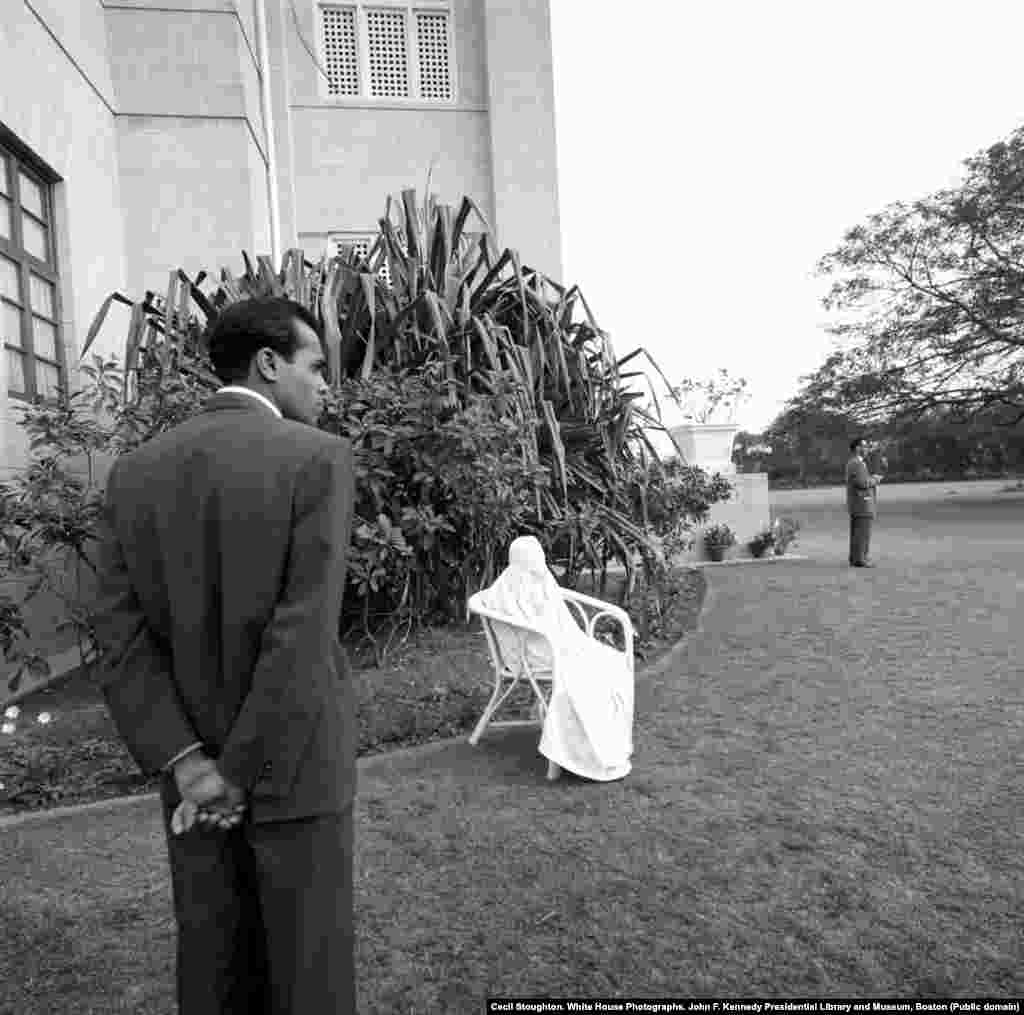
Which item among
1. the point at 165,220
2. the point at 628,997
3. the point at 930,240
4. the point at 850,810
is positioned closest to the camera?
the point at 628,997

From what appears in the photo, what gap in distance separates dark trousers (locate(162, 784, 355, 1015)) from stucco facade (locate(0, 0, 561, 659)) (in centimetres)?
478

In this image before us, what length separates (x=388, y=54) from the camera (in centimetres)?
1108

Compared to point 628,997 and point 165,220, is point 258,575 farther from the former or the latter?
point 165,220

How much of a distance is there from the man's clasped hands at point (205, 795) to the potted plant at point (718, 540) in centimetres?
1064

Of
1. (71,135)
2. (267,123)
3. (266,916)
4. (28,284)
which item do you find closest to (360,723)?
(266,916)

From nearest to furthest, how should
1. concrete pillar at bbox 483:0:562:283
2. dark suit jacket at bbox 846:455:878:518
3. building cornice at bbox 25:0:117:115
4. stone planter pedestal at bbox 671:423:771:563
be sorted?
building cornice at bbox 25:0:117:115 → dark suit jacket at bbox 846:455:878:518 → concrete pillar at bbox 483:0:562:283 → stone planter pedestal at bbox 671:423:771:563

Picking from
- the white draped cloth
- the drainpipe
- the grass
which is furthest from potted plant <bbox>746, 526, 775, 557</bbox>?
the white draped cloth

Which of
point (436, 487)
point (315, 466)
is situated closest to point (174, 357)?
point (436, 487)

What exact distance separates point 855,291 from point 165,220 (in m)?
18.8

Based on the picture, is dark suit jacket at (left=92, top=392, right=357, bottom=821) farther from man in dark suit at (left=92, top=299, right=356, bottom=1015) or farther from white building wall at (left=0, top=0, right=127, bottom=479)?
white building wall at (left=0, top=0, right=127, bottom=479)

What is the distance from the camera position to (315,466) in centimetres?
140

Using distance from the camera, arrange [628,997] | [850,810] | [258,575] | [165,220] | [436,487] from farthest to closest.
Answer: [165,220], [436,487], [850,810], [628,997], [258,575]

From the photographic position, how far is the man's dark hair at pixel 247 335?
1574mm

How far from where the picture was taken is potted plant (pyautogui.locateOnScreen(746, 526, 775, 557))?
11.7 metres
